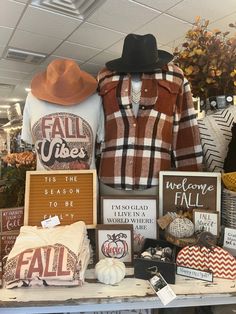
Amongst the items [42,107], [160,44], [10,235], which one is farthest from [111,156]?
[160,44]

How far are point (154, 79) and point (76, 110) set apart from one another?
0.35 m

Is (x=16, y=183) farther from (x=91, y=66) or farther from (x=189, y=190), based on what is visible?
(x=91, y=66)

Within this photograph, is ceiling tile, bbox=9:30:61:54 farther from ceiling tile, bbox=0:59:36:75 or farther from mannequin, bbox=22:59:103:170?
mannequin, bbox=22:59:103:170

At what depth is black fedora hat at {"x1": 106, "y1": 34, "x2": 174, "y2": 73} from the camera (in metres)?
1.24

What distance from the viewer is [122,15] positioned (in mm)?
3387

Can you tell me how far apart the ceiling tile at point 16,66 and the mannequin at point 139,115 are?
4609mm

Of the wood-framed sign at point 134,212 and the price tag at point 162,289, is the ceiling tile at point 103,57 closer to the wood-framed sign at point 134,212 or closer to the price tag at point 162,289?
the wood-framed sign at point 134,212

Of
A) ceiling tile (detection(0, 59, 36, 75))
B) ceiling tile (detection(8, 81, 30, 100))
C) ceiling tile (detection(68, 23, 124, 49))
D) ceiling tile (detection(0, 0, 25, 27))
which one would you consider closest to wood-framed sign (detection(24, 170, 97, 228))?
ceiling tile (detection(0, 0, 25, 27))

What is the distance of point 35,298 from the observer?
883 mm

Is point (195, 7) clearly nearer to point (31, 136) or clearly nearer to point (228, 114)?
point (228, 114)

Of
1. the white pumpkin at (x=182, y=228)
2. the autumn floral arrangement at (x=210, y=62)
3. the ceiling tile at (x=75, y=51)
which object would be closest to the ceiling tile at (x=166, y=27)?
the ceiling tile at (x=75, y=51)

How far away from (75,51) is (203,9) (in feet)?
7.00

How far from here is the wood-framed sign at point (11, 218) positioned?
122 centimetres

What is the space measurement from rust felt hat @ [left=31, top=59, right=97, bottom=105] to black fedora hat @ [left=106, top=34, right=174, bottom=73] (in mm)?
164
